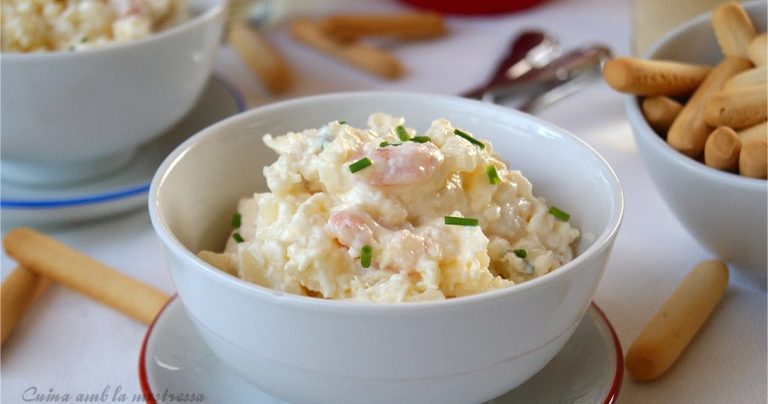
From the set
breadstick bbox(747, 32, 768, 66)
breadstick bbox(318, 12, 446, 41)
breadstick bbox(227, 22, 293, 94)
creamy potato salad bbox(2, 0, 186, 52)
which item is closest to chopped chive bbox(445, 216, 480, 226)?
breadstick bbox(747, 32, 768, 66)

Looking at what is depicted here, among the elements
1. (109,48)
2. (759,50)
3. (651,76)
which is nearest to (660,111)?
(651,76)

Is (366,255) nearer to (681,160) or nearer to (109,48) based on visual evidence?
(681,160)

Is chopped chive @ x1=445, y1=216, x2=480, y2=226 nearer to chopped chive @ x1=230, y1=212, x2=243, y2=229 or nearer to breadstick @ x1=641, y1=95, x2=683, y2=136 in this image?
chopped chive @ x1=230, y1=212, x2=243, y2=229

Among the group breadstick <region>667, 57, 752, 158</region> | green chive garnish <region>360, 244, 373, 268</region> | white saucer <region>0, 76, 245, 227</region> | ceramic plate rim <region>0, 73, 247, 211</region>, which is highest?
green chive garnish <region>360, 244, 373, 268</region>

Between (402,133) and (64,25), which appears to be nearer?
(402,133)

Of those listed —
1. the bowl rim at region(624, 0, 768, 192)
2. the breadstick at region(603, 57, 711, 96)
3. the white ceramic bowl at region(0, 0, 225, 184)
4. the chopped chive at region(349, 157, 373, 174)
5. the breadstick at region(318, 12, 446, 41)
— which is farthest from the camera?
the breadstick at region(318, 12, 446, 41)

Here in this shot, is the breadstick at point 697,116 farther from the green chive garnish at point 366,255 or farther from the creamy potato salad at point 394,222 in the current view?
the green chive garnish at point 366,255
